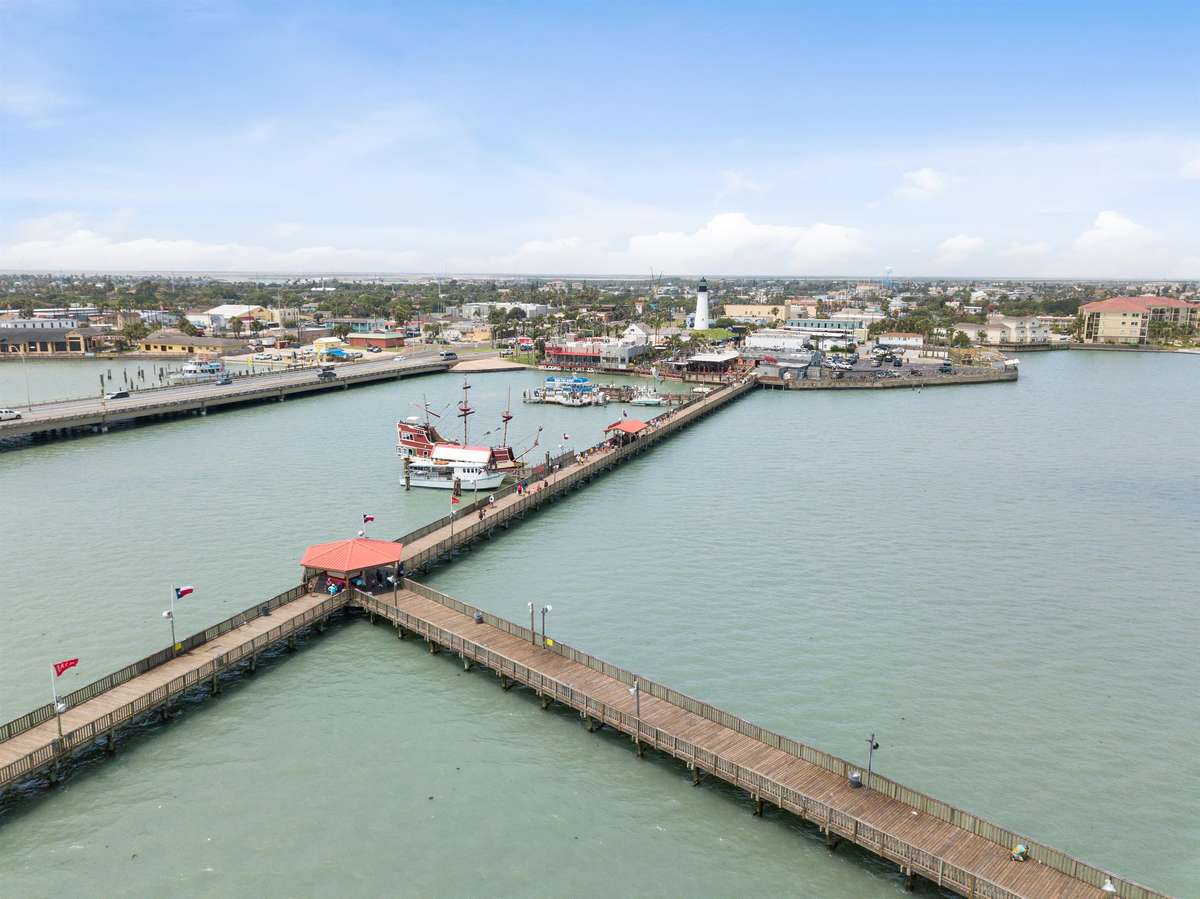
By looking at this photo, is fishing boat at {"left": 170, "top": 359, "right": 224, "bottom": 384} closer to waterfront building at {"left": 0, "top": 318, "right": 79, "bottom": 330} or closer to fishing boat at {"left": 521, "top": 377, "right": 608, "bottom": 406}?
fishing boat at {"left": 521, "top": 377, "right": 608, "bottom": 406}

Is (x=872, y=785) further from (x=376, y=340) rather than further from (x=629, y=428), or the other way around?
(x=376, y=340)

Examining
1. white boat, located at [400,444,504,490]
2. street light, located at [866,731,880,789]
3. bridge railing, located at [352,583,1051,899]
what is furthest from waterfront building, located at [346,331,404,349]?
street light, located at [866,731,880,789]

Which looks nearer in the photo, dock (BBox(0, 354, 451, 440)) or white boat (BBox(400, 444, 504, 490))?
white boat (BBox(400, 444, 504, 490))

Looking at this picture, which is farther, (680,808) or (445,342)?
(445,342)

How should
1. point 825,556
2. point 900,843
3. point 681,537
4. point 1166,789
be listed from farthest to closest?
point 681,537 < point 825,556 < point 1166,789 < point 900,843

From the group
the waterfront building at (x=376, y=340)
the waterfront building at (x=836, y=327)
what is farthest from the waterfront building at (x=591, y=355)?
the waterfront building at (x=836, y=327)

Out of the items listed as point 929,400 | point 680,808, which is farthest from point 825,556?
point 929,400

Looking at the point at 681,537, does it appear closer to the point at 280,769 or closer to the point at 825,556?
the point at 825,556
